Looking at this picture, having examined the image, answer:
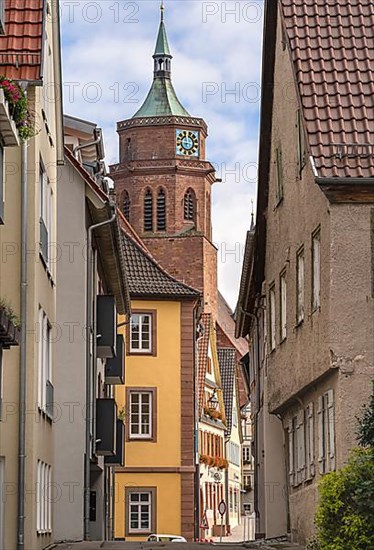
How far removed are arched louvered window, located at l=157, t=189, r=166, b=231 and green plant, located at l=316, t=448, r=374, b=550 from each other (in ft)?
333

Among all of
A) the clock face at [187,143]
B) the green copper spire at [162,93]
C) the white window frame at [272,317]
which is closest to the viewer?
the white window frame at [272,317]

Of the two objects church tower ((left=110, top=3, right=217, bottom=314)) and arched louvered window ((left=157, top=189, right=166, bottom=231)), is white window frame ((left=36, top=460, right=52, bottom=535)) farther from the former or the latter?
arched louvered window ((left=157, top=189, right=166, bottom=231))

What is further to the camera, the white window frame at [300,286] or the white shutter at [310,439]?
the white window frame at [300,286]

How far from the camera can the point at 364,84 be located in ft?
83.4

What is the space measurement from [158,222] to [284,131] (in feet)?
303

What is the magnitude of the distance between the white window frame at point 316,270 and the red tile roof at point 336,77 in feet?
4.92

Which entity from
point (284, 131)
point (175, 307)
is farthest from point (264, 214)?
point (175, 307)

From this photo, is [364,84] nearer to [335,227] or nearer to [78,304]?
[335,227]

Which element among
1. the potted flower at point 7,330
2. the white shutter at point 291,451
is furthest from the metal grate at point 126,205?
the potted flower at point 7,330

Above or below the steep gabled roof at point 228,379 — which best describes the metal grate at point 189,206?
above

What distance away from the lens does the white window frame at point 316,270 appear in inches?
971

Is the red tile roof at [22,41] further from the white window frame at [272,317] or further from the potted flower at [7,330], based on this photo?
the white window frame at [272,317]

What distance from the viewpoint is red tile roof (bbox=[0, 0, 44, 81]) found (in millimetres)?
22516

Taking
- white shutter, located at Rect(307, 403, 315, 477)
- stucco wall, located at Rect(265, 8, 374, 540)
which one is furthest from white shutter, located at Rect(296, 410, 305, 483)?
white shutter, located at Rect(307, 403, 315, 477)
